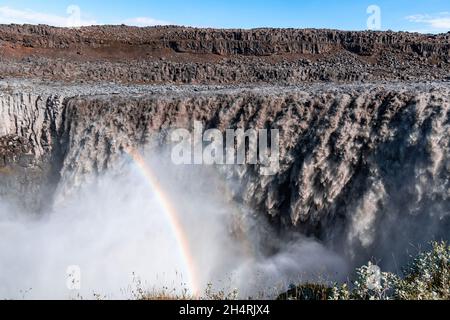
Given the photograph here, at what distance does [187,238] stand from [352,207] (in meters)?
6.08

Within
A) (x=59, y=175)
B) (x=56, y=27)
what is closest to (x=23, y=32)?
(x=56, y=27)

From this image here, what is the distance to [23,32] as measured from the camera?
126ft

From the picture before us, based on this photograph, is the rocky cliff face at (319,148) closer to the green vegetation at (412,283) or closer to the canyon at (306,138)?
the canyon at (306,138)

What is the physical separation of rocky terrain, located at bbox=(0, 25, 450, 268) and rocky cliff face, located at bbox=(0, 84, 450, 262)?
0.12 feet

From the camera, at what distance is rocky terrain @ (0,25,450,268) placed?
13672 mm

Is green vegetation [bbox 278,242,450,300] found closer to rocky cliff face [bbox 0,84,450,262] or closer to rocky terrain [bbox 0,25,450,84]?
rocky cliff face [bbox 0,84,450,262]

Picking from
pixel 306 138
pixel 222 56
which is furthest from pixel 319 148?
pixel 222 56

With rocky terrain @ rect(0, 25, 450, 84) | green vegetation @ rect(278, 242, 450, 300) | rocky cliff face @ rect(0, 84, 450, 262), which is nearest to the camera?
green vegetation @ rect(278, 242, 450, 300)

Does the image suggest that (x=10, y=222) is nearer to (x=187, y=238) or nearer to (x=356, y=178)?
(x=187, y=238)

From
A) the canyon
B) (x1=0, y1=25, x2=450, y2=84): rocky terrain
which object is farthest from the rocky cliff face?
(x1=0, y1=25, x2=450, y2=84): rocky terrain

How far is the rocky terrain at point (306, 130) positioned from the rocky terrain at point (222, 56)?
0.52ft

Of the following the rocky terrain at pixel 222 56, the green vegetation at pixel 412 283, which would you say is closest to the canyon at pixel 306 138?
the rocky terrain at pixel 222 56

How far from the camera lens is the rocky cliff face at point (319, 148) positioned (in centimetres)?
1346

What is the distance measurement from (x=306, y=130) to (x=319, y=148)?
99 cm
